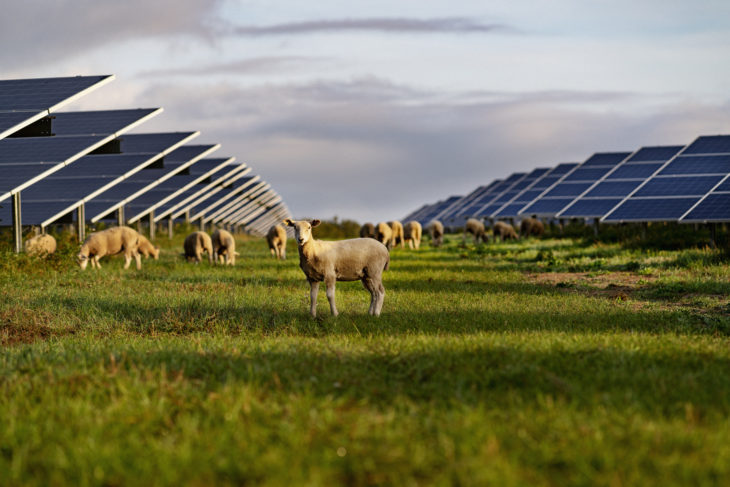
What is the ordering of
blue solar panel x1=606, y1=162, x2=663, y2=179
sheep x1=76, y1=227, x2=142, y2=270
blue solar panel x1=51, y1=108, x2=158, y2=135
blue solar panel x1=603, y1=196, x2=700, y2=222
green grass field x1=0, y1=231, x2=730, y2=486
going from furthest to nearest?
blue solar panel x1=606, y1=162, x2=663, y2=179 < blue solar panel x1=603, y1=196, x2=700, y2=222 < blue solar panel x1=51, y1=108, x2=158, y2=135 < sheep x1=76, y1=227, x2=142, y2=270 < green grass field x1=0, y1=231, x2=730, y2=486

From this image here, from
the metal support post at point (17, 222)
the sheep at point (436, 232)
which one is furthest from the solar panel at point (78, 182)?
the sheep at point (436, 232)

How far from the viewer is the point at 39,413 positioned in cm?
537

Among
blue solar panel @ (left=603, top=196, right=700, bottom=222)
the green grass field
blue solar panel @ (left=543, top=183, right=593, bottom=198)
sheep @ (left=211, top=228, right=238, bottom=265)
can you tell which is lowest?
the green grass field

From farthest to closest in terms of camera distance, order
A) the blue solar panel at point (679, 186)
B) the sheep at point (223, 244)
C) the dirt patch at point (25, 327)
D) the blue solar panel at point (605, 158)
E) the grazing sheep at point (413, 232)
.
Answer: the blue solar panel at point (605, 158), the grazing sheep at point (413, 232), the blue solar panel at point (679, 186), the sheep at point (223, 244), the dirt patch at point (25, 327)

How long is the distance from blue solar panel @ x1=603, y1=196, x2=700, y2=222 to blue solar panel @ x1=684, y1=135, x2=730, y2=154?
19.4 feet

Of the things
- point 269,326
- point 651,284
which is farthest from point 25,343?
point 651,284

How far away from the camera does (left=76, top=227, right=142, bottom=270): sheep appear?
70.3ft

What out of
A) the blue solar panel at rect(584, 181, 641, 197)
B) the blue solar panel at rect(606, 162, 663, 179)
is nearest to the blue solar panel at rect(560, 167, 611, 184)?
the blue solar panel at rect(606, 162, 663, 179)

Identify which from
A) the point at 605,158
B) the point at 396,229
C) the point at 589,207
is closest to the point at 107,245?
the point at 396,229

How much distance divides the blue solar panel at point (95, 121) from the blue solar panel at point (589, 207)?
19075mm

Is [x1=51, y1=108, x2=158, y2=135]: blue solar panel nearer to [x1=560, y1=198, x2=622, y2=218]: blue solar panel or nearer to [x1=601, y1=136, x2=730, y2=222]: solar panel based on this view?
[x1=601, y1=136, x2=730, y2=222]: solar panel

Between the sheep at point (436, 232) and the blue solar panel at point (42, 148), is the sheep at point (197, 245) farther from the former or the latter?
the sheep at point (436, 232)

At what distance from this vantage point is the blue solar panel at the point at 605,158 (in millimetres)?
48500

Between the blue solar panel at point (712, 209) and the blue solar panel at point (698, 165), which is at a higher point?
the blue solar panel at point (698, 165)
